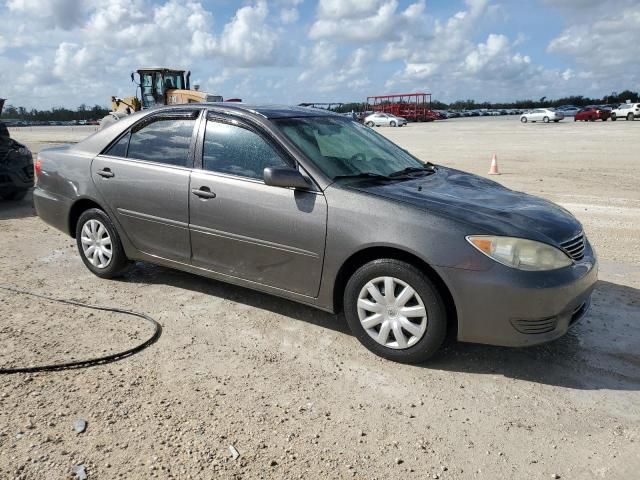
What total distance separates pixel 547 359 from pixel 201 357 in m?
2.35

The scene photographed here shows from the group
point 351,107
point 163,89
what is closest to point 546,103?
point 351,107

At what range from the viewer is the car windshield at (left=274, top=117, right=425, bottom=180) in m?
4.21

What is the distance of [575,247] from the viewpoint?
3762 millimetres

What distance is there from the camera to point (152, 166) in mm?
4824

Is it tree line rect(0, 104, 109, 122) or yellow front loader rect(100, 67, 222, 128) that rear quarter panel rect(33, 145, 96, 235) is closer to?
yellow front loader rect(100, 67, 222, 128)

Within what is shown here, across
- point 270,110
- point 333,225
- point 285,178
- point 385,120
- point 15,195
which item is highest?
point 385,120

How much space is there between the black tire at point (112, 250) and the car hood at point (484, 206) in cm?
245

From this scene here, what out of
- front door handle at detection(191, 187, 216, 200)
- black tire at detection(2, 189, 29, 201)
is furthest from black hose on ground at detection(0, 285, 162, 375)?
black tire at detection(2, 189, 29, 201)

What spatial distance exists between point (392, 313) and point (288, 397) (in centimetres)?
88

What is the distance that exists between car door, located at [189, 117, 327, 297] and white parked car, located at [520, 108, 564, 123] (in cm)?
5217

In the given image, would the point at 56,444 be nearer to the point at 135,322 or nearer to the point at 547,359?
the point at 135,322

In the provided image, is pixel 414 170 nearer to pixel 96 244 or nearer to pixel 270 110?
pixel 270 110

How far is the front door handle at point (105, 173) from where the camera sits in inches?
200

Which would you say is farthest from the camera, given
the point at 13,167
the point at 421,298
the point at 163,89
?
the point at 163,89
